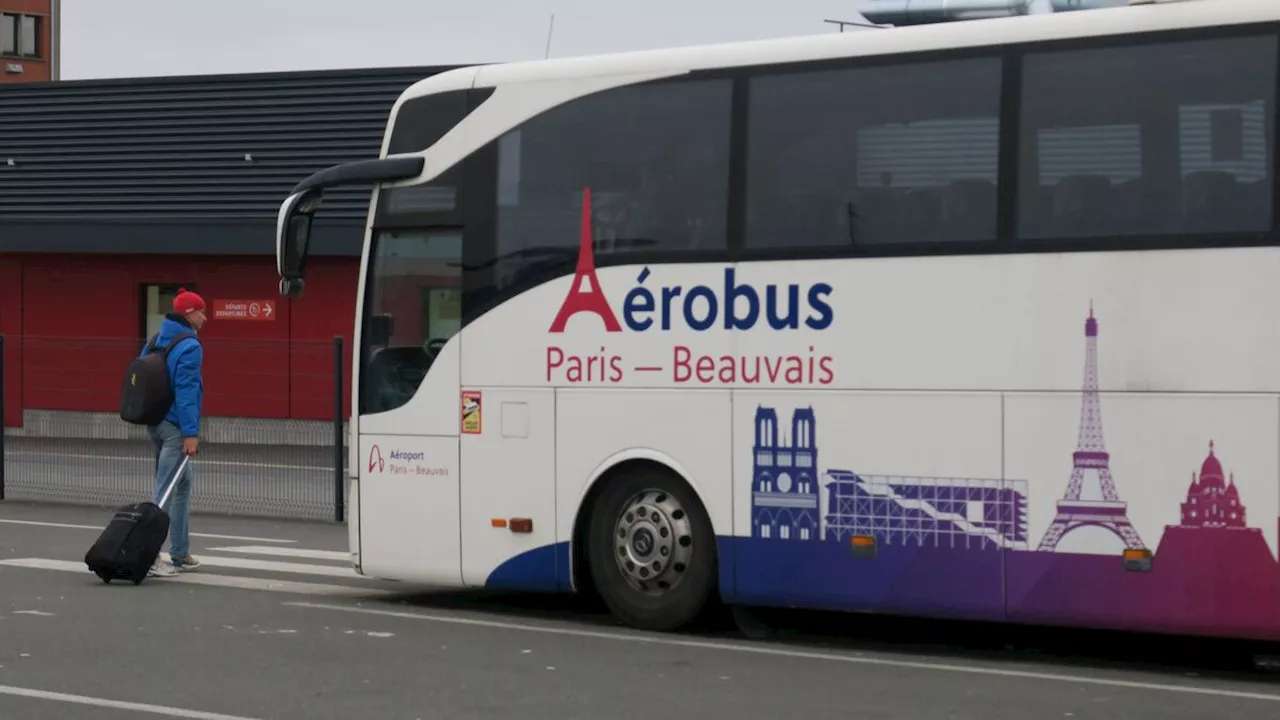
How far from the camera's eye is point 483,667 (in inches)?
408

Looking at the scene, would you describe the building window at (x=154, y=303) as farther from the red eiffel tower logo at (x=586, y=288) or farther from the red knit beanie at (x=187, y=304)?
the red eiffel tower logo at (x=586, y=288)

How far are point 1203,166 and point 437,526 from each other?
17.0 feet

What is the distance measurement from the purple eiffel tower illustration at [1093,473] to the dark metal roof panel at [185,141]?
899 inches

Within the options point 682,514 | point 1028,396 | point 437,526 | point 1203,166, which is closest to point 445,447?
point 437,526

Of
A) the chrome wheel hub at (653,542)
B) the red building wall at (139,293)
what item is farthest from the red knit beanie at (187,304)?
the red building wall at (139,293)

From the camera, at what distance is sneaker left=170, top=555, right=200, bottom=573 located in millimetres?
14875

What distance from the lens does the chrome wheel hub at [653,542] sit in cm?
1173

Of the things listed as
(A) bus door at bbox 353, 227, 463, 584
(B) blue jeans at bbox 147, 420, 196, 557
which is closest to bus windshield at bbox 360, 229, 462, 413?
(A) bus door at bbox 353, 227, 463, 584

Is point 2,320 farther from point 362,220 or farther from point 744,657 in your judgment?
point 744,657

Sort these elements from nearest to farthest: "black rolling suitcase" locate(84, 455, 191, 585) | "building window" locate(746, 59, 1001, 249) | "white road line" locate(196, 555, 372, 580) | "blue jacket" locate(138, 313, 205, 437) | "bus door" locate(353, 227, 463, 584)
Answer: "building window" locate(746, 59, 1001, 249)
"bus door" locate(353, 227, 463, 584)
"black rolling suitcase" locate(84, 455, 191, 585)
"blue jacket" locate(138, 313, 205, 437)
"white road line" locate(196, 555, 372, 580)

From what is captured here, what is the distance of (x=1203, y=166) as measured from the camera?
32.4 feet

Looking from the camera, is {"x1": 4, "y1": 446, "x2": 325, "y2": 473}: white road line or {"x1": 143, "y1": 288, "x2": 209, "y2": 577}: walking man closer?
{"x1": 143, "y1": 288, "x2": 209, "y2": 577}: walking man

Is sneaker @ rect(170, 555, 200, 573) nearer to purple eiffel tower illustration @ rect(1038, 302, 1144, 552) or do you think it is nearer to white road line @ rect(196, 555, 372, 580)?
white road line @ rect(196, 555, 372, 580)

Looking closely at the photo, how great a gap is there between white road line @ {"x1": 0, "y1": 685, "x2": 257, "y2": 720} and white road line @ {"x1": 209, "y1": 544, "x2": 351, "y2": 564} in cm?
683
